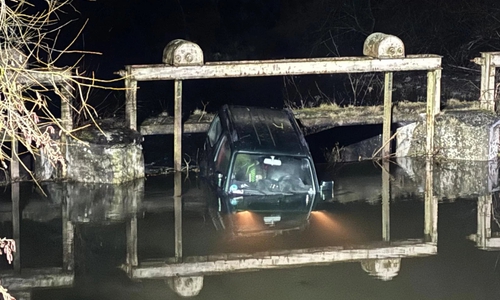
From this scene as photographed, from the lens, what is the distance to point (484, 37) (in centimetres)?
2481

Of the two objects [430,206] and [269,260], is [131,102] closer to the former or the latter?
[269,260]

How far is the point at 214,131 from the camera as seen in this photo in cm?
1677

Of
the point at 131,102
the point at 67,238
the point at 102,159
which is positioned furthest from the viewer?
the point at 131,102

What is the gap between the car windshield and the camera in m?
15.0

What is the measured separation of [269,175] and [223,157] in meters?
0.85

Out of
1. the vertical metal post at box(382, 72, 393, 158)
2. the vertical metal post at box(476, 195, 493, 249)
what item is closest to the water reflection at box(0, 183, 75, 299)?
the vertical metal post at box(476, 195, 493, 249)

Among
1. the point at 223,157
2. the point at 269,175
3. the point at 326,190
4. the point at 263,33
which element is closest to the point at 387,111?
the point at 326,190

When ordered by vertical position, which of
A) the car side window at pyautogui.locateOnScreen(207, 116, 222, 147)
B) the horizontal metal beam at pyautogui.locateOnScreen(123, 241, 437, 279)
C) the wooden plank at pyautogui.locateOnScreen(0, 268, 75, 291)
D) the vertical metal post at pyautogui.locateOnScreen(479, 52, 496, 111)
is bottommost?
the wooden plank at pyautogui.locateOnScreen(0, 268, 75, 291)

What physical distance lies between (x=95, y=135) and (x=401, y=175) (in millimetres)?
5172

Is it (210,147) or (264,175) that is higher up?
(210,147)

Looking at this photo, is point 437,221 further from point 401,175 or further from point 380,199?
point 401,175

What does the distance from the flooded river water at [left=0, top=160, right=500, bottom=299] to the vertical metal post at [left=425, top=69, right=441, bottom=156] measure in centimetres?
127

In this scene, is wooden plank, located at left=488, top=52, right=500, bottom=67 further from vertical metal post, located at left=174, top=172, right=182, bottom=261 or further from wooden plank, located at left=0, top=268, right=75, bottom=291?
wooden plank, located at left=0, top=268, right=75, bottom=291

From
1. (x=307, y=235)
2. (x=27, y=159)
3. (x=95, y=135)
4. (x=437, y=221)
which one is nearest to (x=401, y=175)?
(x=437, y=221)
